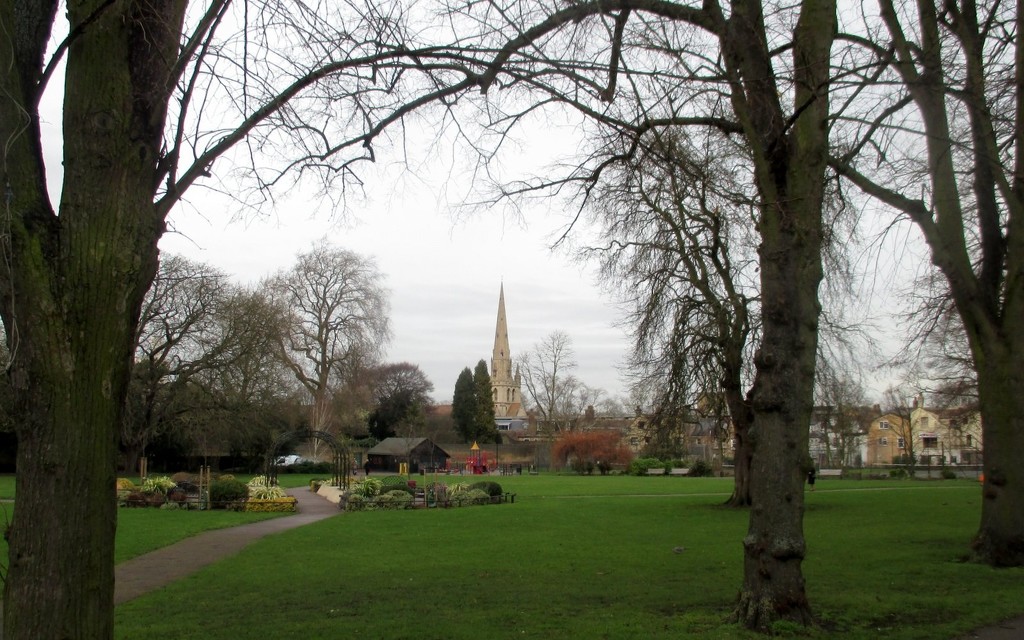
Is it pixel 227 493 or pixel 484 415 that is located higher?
pixel 484 415

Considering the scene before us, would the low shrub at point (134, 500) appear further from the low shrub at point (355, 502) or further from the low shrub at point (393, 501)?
the low shrub at point (393, 501)

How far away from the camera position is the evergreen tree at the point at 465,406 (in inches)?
3420

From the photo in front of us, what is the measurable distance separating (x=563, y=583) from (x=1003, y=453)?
23.4 feet

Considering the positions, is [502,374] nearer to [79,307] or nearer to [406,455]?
[406,455]

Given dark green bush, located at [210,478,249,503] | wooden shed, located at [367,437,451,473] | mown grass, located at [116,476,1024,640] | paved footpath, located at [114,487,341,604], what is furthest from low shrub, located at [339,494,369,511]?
wooden shed, located at [367,437,451,473]

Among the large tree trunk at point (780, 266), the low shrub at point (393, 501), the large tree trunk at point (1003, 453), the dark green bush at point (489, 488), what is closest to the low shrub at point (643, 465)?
the dark green bush at point (489, 488)

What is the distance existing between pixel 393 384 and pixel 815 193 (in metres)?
73.6

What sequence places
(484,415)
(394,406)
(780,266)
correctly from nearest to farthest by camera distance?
(780,266)
(394,406)
(484,415)

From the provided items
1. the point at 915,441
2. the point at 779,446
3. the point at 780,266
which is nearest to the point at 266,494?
the point at 779,446

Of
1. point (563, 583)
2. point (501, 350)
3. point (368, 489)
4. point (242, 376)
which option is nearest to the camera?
point (563, 583)

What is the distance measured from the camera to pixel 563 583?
1112 cm

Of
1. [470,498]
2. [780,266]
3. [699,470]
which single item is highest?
[780,266]

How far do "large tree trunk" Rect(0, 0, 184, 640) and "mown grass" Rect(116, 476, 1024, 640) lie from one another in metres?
3.87

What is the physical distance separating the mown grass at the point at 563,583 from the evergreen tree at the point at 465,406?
64.8 meters
